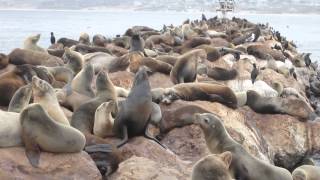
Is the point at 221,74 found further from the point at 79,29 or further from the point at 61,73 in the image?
the point at 79,29

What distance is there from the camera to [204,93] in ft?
34.0

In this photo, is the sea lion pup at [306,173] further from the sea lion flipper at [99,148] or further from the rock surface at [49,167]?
the rock surface at [49,167]

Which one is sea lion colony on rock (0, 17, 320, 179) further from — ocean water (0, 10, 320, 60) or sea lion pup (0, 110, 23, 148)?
ocean water (0, 10, 320, 60)

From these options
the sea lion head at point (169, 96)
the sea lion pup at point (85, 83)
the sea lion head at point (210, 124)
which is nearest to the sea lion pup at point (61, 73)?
the sea lion pup at point (85, 83)

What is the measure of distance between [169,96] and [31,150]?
13.2 ft

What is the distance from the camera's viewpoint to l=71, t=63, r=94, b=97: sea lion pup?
9.57m

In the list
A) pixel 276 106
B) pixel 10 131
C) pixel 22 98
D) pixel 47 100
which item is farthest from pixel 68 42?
pixel 10 131

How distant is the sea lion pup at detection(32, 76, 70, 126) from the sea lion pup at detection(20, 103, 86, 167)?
1.74 feet

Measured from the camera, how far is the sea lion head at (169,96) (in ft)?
31.8

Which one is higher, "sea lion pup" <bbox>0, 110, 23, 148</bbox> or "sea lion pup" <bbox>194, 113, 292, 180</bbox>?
"sea lion pup" <bbox>0, 110, 23, 148</bbox>

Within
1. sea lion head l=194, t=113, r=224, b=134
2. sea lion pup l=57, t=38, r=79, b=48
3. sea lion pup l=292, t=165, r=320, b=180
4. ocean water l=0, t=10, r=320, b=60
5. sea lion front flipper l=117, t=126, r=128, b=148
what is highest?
sea lion head l=194, t=113, r=224, b=134

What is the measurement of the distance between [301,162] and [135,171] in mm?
5580

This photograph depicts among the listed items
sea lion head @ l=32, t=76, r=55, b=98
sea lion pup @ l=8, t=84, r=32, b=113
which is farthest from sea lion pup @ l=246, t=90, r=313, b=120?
sea lion head @ l=32, t=76, r=55, b=98

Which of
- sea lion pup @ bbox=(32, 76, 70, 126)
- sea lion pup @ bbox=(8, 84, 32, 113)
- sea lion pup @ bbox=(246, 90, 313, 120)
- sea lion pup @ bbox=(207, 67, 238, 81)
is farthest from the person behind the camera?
sea lion pup @ bbox=(207, 67, 238, 81)
